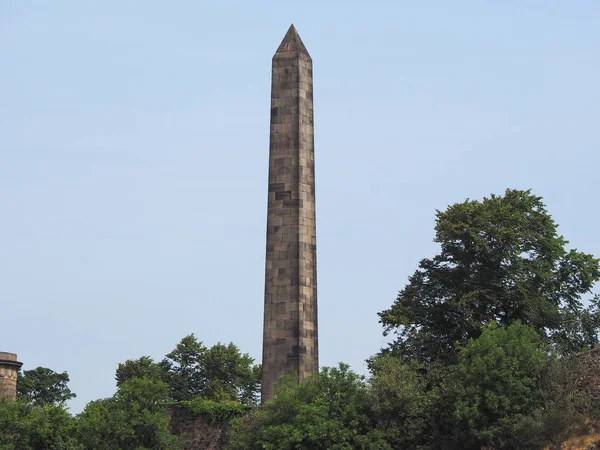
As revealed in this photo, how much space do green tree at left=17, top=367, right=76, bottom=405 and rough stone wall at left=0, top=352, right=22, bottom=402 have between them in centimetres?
2224

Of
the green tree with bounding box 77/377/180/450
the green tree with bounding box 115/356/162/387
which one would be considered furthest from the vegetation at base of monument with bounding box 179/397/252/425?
the green tree with bounding box 115/356/162/387

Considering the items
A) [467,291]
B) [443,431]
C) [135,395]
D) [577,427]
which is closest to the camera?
[577,427]

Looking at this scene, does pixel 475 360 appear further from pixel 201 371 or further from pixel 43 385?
pixel 43 385

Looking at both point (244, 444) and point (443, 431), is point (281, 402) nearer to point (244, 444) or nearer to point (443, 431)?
point (244, 444)

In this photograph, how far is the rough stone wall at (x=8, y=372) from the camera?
7062 centimetres

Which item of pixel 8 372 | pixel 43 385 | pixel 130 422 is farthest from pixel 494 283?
pixel 43 385

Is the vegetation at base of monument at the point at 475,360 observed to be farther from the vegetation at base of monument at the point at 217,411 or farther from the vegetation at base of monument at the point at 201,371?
the vegetation at base of monument at the point at 201,371

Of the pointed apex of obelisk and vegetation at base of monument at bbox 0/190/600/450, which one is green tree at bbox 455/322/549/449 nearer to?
vegetation at base of monument at bbox 0/190/600/450

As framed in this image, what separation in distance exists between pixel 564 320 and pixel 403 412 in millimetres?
13116

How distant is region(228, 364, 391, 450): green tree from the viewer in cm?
4341

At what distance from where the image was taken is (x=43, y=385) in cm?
9638

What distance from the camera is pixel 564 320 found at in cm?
5462

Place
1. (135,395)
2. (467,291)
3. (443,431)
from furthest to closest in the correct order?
(467,291) < (135,395) < (443,431)

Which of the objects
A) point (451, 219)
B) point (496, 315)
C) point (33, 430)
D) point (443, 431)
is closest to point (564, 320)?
point (496, 315)
